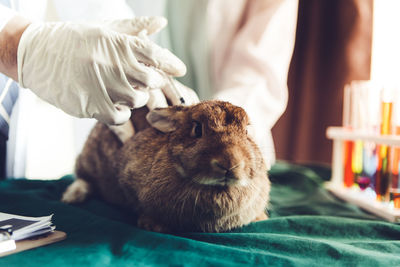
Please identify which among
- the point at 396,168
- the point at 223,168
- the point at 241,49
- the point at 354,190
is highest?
the point at 241,49

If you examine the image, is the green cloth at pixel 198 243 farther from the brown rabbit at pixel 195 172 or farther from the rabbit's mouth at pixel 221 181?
the rabbit's mouth at pixel 221 181

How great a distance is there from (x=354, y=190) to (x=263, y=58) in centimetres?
103

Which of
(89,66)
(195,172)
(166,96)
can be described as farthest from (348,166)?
(89,66)

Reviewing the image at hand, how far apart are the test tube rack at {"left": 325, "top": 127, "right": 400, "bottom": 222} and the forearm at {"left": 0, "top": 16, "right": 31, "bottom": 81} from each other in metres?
1.75

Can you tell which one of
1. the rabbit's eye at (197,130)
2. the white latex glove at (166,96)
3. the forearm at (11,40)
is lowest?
the rabbit's eye at (197,130)

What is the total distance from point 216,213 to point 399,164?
1089 millimetres

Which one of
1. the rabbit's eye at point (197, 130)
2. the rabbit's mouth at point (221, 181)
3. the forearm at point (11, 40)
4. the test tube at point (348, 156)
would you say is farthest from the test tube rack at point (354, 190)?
the forearm at point (11, 40)

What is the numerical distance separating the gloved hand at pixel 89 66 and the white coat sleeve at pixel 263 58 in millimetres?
990

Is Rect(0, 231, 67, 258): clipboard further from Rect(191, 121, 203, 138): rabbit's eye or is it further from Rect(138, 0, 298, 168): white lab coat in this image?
Rect(138, 0, 298, 168): white lab coat

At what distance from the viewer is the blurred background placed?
167cm

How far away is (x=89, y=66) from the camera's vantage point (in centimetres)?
123

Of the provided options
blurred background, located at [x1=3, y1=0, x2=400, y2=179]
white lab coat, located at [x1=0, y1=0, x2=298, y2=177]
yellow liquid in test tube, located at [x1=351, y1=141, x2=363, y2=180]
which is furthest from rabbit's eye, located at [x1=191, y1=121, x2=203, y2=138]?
yellow liquid in test tube, located at [x1=351, y1=141, x2=363, y2=180]

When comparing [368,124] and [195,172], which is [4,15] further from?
[368,124]

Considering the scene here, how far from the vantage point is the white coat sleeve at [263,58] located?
2295 mm
